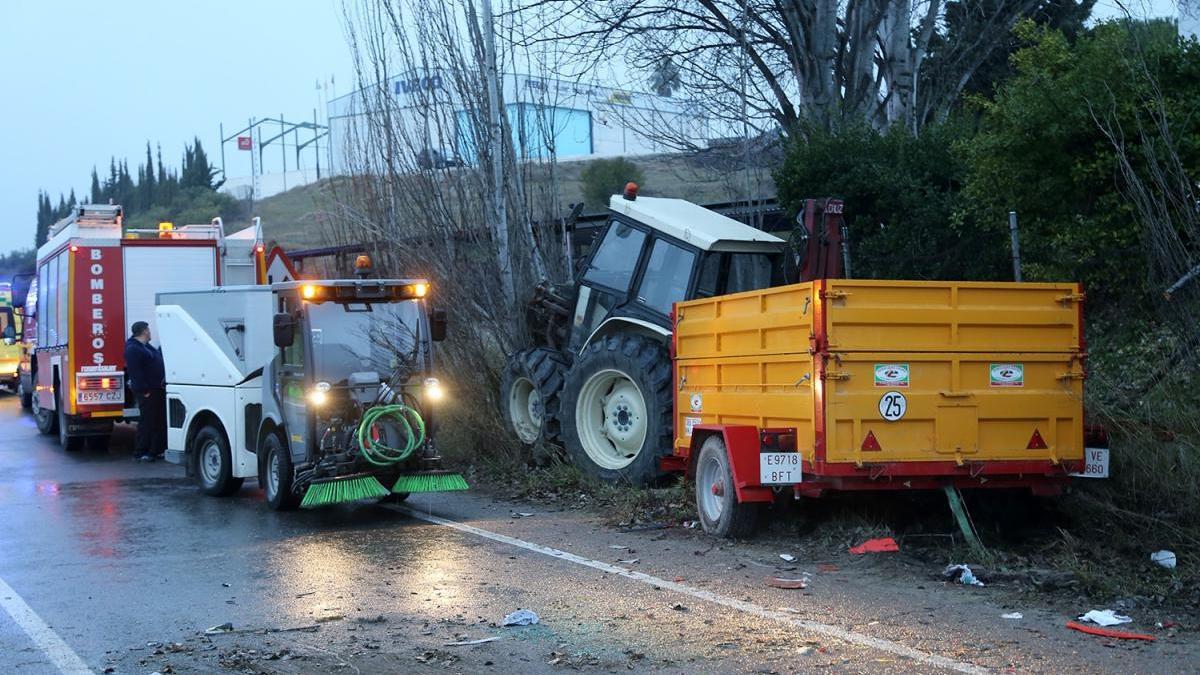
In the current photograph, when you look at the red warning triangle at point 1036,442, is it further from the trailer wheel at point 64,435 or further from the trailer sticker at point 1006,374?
the trailer wheel at point 64,435

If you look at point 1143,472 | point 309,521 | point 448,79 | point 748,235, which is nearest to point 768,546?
point 1143,472

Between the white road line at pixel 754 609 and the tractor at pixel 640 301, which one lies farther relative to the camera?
the tractor at pixel 640 301

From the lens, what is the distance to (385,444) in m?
11.1

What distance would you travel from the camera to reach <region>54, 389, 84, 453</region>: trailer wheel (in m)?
17.9

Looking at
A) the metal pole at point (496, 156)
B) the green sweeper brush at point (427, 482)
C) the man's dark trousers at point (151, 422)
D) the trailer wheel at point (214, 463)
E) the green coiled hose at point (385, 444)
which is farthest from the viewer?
the man's dark trousers at point (151, 422)

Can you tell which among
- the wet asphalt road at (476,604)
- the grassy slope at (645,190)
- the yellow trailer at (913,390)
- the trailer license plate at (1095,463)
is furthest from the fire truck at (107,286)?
the trailer license plate at (1095,463)

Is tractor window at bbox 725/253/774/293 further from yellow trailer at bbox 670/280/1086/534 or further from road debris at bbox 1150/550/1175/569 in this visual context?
road debris at bbox 1150/550/1175/569

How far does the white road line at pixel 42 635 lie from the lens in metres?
6.25

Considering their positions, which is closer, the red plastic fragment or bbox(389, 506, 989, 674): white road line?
bbox(389, 506, 989, 674): white road line

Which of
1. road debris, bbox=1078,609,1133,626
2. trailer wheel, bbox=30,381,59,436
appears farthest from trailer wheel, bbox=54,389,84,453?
road debris, bbox=1078,609,1133,626

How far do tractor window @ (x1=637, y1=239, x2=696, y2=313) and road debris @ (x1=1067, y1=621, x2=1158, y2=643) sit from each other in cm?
560

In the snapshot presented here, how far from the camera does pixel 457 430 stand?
15.1 m

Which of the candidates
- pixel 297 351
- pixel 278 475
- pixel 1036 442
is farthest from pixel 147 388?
pixel 1036 442

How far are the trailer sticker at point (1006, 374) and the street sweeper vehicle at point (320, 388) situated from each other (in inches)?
193
